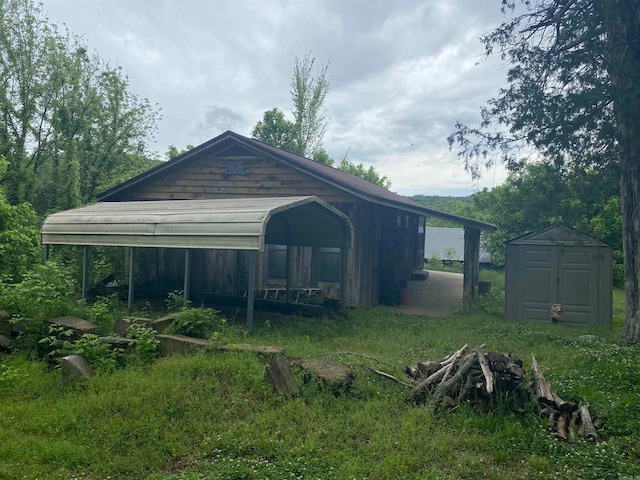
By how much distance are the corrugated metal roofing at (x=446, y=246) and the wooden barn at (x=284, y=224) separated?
1622 centimetres

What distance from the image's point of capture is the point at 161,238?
9398 millimetres

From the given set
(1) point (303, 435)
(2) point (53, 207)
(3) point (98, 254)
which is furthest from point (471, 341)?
(2) point (53, 207)

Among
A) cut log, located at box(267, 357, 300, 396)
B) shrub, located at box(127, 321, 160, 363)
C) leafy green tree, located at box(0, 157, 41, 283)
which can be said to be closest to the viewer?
cut log, located at box(267, 357, 300, 396)

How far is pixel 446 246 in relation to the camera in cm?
3183

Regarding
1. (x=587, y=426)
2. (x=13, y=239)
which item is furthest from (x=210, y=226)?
(x=587, y=426)

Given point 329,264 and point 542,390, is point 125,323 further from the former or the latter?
point 329,264

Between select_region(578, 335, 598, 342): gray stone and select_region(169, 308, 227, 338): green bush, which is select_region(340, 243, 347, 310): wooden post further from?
select_region(578, 335, 598, 342): gray stone

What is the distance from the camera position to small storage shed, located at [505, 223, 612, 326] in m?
10.4

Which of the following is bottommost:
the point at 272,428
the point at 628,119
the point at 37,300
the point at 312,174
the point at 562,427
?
the point at 272,428

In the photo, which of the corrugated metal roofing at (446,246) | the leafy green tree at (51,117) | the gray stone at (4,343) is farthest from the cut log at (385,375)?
the corrugated metal roofing at (446,246)

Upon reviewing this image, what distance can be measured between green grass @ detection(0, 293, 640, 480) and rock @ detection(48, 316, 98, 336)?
660 mm

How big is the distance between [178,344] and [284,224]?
545 cm

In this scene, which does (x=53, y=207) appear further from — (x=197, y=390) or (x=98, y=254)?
(x=197, y=390)

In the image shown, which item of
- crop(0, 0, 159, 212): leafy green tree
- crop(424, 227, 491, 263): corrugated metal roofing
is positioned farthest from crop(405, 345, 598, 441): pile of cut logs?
crop(424, 227, 491, 263): corrugated metal roofing
